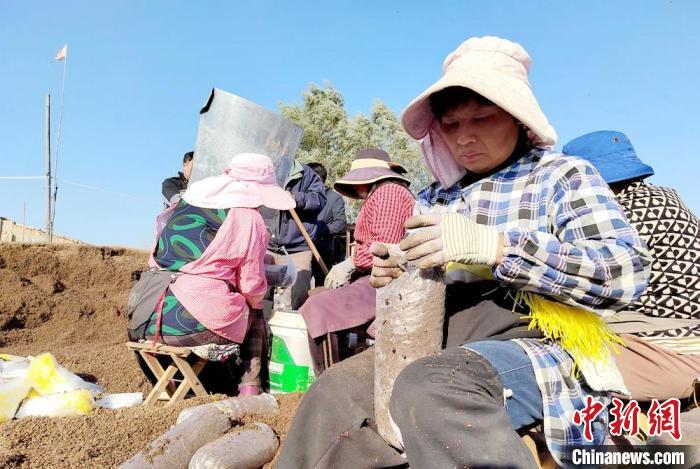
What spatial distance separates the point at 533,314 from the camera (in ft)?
5.17

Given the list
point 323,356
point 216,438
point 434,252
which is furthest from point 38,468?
point 434,252

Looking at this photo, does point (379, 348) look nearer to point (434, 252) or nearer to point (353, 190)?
point (434, 252)

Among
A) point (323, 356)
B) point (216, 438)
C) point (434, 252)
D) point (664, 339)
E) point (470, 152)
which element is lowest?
point (216, 438)

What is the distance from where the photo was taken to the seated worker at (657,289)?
1.98 meters

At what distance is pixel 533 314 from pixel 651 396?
2.72 ft

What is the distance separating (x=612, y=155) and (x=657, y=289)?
28.5 inches

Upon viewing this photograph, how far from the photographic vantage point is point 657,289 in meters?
2.33

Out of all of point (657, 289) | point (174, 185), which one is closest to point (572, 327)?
point (657, 289)

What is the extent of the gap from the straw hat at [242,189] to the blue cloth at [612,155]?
2107mm

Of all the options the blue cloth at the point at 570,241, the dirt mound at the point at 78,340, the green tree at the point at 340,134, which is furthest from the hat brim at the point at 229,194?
the green tree at the point at 340,134

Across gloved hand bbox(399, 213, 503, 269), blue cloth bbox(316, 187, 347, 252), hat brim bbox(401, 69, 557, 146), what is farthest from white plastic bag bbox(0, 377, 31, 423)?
blue cloth bbox(316, 187, 347, 252)

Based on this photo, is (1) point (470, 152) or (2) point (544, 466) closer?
(2) point (544, 466)

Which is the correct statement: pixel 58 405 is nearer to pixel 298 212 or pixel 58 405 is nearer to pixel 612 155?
pixel 298 212

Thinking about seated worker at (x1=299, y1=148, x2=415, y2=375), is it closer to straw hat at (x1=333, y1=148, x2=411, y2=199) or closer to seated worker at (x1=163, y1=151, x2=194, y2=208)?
straw hat at (x1=333, y1=148, x2=411, y2=199)
